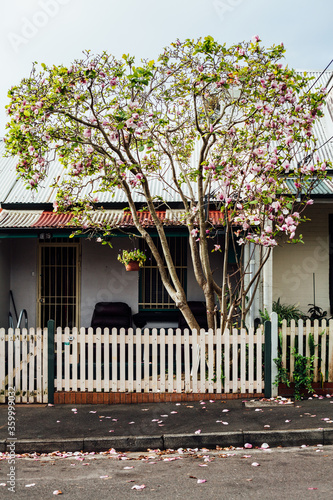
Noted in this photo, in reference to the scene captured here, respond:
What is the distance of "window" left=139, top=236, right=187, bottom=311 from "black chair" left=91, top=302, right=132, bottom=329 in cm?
50

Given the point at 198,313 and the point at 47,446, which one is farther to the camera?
the point at 198,313

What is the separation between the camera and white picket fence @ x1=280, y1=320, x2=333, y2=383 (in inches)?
303

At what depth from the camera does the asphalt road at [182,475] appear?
461 centimetres

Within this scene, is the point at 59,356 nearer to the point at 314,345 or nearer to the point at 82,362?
the point at 82,362

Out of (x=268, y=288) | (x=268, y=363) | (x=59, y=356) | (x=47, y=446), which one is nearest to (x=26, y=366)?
(x=59, y=356)

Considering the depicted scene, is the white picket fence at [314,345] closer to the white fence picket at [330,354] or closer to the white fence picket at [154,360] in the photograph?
the white fence picket at [330,354]

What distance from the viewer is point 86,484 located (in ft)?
16.1

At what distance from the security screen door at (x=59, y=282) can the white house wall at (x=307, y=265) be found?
4.62 metres

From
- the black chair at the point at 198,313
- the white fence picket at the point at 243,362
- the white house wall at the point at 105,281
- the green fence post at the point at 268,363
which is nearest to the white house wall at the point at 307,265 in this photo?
the black chair at the point at 198,313

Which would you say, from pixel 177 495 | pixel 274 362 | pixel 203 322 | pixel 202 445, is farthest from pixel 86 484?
pixel 203 322

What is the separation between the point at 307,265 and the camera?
33.9 feet

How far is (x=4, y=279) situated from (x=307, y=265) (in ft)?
21.5

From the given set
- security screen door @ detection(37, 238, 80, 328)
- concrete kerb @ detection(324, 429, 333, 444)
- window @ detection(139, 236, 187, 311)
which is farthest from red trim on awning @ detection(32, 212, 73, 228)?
concrete kerb @ detection(324, 429, 333, 444)

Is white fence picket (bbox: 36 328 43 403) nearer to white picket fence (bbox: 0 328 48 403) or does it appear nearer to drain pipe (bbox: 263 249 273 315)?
white picket fence (bbox: 0 328 48 403)
